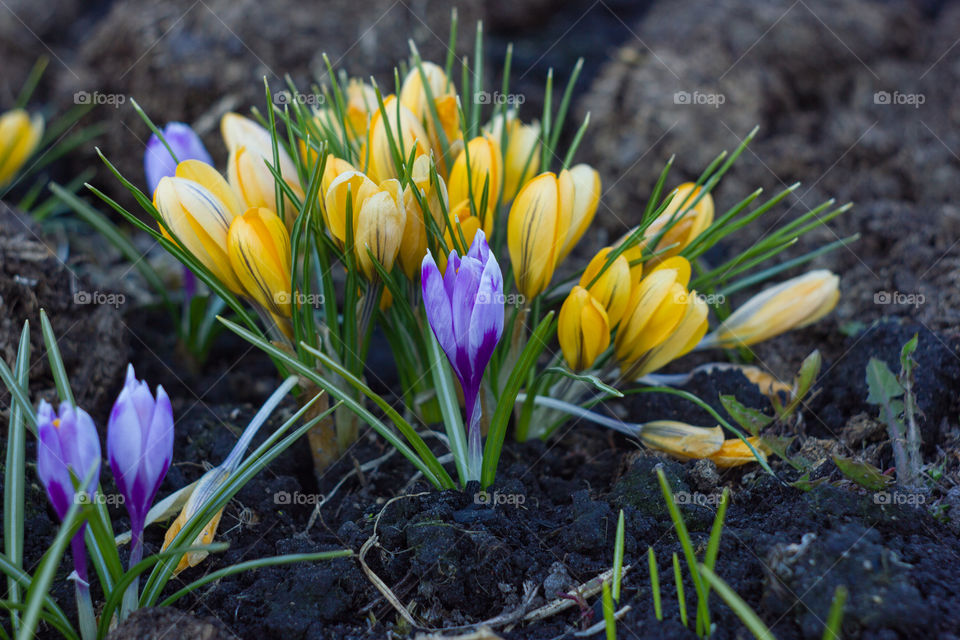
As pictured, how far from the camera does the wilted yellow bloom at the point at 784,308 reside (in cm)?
153

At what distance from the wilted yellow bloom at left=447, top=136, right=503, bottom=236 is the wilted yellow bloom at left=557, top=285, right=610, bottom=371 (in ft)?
0.78

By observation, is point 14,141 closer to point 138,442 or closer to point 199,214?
point 199,214

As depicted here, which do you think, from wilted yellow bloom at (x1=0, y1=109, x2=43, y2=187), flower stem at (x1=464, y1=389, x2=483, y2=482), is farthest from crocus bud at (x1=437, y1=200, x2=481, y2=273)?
wilted yellow bloom at (x1=0, y1=109, x2=43, y2=187)

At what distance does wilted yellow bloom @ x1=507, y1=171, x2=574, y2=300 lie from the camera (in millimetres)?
1227

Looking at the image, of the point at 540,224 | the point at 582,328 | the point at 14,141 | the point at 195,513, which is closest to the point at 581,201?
the point at 540,224

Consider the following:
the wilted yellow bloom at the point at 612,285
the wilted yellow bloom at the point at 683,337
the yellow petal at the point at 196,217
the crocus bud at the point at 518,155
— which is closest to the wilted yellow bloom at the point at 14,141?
the yellow petal at the point at 196,217

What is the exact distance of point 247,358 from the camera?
1.88m

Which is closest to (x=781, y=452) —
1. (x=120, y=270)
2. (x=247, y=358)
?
(x=247, y=358)

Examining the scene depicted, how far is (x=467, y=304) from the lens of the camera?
109 centimetres

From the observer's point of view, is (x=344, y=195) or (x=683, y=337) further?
(x=683, y=337)

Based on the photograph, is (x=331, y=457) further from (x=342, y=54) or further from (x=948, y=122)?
(x=948, y=122)

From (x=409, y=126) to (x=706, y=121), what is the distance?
136 cm

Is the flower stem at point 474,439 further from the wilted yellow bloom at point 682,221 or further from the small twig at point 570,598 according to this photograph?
the wilted yellow bloom at point 682,221

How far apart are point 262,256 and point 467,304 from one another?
0.34m
